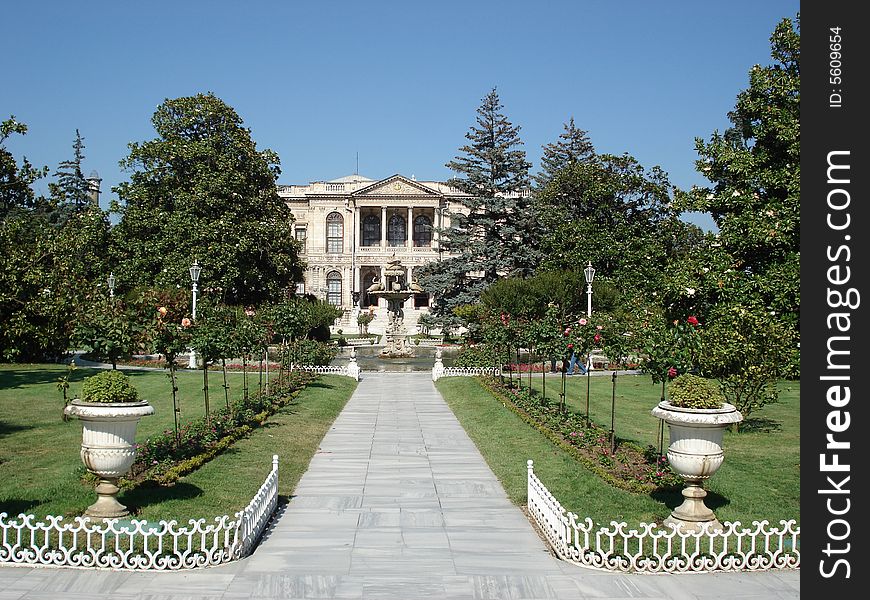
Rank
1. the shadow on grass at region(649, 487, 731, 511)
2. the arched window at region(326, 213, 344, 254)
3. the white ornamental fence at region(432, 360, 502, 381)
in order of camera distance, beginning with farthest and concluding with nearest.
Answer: the arched window at region(326, 213, 344, 254), the white ornamental fence at region(432, 360, 502, 381), the shadow on grass at region(649, 487, 731, 511)

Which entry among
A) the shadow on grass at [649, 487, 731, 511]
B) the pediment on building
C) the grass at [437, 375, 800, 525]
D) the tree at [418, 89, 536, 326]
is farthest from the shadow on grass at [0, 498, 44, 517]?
the pediment on building

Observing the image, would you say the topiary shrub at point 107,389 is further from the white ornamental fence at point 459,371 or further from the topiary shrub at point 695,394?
the white ornamental fence at point 459,371

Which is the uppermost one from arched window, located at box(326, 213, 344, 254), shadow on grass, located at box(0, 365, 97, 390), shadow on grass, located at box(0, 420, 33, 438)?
arched window, located at box(326, 213, 344, 254)

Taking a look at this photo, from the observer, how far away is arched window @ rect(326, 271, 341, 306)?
3339 inches

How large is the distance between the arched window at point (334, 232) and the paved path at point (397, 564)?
74.9m

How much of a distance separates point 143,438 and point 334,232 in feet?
239

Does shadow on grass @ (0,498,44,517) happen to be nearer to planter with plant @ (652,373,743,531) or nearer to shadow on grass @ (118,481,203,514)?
shadow on grass @ (118,481,203,514)

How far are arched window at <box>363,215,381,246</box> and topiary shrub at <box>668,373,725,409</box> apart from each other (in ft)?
262

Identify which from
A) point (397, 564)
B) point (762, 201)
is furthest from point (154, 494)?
point (762, 201)

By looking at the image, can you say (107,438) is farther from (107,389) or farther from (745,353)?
(745,353)

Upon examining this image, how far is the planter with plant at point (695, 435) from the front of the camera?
29.7ft

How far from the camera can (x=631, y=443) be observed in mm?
14922

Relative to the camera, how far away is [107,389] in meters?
9.30

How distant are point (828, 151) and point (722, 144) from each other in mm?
15968
